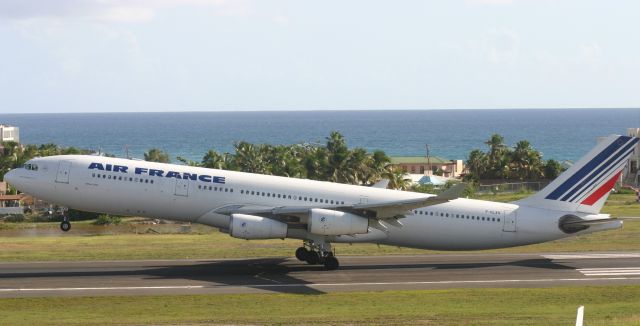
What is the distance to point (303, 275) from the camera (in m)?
41.5

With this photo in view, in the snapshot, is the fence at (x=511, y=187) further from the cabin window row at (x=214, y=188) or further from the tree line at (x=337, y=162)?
the cabin window row at (x=214, y=188)

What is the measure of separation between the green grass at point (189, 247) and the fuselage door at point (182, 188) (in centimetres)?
669

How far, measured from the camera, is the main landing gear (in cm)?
4319

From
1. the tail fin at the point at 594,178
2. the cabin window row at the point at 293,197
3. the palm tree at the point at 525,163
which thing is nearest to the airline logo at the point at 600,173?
the tail fin at the point at 594,178

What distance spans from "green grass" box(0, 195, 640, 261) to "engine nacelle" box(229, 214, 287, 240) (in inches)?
306

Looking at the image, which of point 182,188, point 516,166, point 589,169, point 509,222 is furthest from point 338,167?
point 182,188

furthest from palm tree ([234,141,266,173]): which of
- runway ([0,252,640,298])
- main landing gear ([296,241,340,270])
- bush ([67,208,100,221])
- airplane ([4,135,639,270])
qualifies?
airplane ([4,135,639,270])

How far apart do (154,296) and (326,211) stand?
937 cm

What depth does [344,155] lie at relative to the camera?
9106 cm

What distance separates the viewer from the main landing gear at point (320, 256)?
43.2 meters

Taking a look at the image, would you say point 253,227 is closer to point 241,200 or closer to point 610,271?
point 241,200

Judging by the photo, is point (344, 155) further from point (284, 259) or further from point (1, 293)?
point (1, 293)

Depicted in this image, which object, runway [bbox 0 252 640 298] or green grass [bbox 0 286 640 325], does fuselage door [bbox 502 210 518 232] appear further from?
green grass [bbox 0 286 640 325]

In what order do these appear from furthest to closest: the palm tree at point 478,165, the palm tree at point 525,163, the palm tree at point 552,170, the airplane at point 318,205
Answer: the palm tree at point 478,165, the palm tree at point 552,170, the palm tree at point 525,163, the airplane at point 318,205
